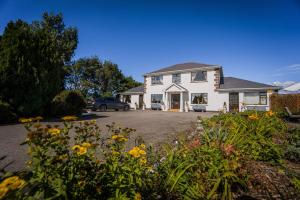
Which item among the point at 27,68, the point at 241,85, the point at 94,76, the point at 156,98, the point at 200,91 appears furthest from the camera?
the point at 94,76

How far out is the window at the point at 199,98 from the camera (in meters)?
24.8

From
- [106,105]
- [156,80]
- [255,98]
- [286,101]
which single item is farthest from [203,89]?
[106,105]

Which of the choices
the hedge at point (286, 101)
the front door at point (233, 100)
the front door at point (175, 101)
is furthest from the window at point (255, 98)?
the front door at point (175, 101)

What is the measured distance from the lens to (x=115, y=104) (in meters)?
24.9

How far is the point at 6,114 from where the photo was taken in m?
10.2

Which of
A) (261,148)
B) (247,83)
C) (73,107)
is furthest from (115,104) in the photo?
(261,148)

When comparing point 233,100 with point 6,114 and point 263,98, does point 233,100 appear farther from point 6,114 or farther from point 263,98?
point 6,114

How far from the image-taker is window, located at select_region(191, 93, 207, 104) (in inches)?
977

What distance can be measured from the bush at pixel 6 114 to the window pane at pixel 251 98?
77.1 ft

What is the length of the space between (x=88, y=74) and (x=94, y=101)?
24.7 meters

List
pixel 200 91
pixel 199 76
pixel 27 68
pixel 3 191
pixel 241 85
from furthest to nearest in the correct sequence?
pixel 199 76, pixel 200 91, pixel 241 85, pixel 27 68, pixel 3 191

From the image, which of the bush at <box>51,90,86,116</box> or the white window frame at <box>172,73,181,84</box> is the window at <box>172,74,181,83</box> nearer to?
the white window frame at <box>172,73,181,84</box>

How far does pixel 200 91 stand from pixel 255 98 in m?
6.78

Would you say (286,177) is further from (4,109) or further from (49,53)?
(49,53)
